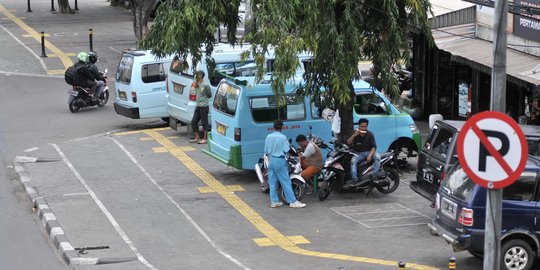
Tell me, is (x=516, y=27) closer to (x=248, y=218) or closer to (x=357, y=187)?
(x=357, y=187)

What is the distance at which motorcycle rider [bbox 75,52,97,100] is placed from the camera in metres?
28.1

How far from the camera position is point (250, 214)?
59.4ft

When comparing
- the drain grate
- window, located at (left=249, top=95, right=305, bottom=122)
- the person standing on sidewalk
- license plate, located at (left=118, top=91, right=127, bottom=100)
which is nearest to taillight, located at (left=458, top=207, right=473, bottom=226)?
the drain grate

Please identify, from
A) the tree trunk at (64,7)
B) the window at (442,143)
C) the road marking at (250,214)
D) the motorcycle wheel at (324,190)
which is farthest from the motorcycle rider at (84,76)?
the tree trunk at (64,7)

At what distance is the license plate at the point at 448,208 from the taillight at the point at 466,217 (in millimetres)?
255

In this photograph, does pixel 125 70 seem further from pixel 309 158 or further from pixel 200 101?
pixel 309 158

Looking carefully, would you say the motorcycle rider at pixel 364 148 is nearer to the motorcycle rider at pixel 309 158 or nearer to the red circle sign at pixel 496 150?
the motorcycle rider at pixel 309 158

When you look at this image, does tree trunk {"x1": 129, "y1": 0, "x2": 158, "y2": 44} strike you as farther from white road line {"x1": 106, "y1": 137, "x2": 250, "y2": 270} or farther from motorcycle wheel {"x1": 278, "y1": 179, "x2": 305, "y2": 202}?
motorcycle wheel {"x1": 278, "y1": 179, "x2": 305, "y2": 202}

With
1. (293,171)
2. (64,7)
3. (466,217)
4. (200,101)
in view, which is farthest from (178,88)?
(64,7)

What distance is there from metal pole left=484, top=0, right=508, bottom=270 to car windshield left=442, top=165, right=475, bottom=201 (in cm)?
448

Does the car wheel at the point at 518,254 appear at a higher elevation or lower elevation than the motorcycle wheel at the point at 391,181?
higher

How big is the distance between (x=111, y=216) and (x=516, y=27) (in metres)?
9.05

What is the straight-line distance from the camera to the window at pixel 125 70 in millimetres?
26000

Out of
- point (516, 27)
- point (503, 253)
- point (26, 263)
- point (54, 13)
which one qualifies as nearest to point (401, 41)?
point (516, 27)
